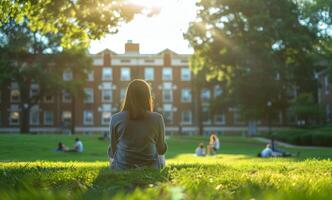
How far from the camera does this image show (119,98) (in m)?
73.2

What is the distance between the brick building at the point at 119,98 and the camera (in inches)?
2837

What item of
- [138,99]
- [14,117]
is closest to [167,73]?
[14,117]

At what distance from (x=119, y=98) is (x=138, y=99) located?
67.0 m

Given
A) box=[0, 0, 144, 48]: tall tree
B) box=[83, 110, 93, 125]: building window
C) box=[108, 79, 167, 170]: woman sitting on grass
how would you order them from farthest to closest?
box=[83, 110, 93, 125]: building window < box=[0, 0, 144, 48]: tall tree < box=[108, 79, 167, 170]: woman sitting on grass

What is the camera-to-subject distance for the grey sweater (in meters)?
6.70

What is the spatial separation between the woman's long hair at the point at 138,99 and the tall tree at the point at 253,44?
3105 centimetres

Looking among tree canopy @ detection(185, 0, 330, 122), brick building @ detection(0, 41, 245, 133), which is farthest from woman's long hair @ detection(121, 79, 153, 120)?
brick building @ detection(0, 41, 245, 133)

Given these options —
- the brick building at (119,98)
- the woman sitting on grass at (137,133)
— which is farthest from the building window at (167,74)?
the woman sitting on grass at (137,133)

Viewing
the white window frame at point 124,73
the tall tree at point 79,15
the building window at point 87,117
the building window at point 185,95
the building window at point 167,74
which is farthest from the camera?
the building window at point 185,95

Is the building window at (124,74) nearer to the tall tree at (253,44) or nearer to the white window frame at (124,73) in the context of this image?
the white window frame at (124,73)

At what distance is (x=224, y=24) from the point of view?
4006 centimetres

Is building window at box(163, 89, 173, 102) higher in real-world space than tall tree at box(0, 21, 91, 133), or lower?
lower

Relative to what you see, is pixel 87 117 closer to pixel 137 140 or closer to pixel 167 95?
pixel 167 95

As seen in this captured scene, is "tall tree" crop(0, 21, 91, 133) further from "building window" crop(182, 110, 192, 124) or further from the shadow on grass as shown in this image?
the shadow on grass
